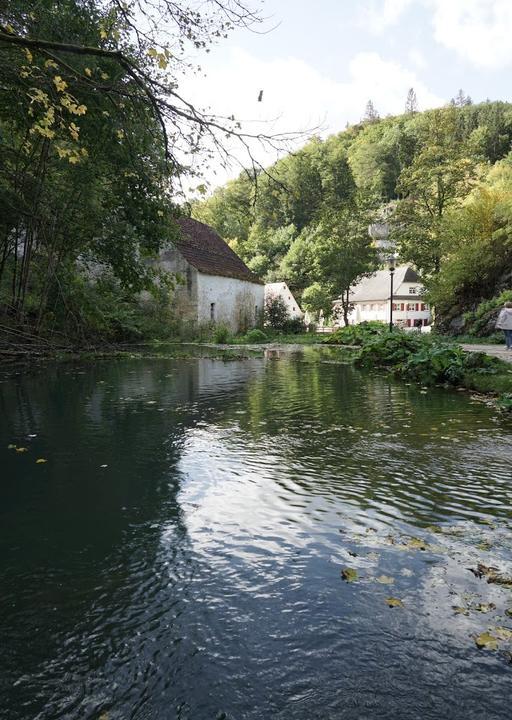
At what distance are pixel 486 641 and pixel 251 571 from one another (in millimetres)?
1483

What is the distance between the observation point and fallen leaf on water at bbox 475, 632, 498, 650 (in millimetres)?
2691

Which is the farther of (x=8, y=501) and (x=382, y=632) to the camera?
(x=8, y=501)

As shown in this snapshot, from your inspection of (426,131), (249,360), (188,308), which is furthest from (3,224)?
(426,131)

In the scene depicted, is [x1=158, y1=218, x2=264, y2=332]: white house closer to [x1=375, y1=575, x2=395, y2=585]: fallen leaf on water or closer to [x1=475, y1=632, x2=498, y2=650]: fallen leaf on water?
[x1=375, y1=575, x2=395, y2=585]: fallen leaf on water

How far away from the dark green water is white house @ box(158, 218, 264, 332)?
24294 mm

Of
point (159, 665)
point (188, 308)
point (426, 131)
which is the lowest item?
point (159, 665)

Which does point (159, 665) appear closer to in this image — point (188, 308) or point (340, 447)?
point (340, 447)

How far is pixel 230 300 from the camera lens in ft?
122

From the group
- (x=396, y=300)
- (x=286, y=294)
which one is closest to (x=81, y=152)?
(x=286, y=294)

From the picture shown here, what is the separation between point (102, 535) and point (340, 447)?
3474 millimetres

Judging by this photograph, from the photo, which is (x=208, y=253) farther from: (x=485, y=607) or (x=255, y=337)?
(x=485, y=607)

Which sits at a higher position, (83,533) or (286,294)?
(286,294)

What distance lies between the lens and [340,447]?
6.67m

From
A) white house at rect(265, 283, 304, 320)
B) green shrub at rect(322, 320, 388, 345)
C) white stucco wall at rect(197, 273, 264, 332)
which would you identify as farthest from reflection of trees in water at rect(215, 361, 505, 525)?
white house at rect(265, 283, 304, 320)
